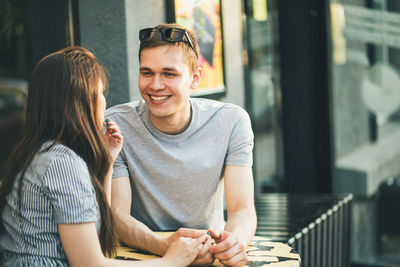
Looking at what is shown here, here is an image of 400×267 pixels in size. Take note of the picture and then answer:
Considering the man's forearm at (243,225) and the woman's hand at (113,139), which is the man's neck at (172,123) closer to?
the woman's hand at (113,139)

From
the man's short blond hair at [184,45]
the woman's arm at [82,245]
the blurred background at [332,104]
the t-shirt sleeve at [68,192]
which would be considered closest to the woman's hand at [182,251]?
the woman's arm at [82,245]

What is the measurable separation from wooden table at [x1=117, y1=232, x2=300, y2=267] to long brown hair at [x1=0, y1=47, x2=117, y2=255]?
39 centimetres

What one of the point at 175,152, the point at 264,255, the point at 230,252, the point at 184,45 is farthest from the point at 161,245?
the point at 184,45

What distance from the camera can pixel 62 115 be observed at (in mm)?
1995

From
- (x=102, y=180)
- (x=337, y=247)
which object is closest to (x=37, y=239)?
(x=102, y=180)

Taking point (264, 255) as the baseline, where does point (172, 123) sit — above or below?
above

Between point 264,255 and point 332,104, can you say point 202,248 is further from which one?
point 332,104

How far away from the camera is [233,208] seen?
9.02 feet

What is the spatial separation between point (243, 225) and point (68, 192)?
99cm

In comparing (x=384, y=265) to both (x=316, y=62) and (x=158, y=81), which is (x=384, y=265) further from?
(x=158, y=81)

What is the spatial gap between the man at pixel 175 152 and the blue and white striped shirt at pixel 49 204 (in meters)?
0.68

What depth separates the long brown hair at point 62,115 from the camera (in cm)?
200

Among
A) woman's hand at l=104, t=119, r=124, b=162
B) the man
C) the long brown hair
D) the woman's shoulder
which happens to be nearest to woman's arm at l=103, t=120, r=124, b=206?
woman's hand at l=104, t=119, r=124, b=162

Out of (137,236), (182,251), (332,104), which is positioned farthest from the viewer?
(332,104)
